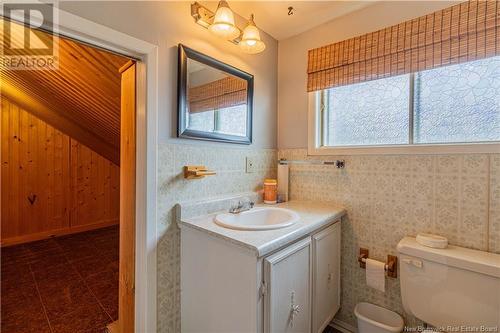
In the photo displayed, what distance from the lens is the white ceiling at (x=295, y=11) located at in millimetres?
1473

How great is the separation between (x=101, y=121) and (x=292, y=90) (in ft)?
6.12

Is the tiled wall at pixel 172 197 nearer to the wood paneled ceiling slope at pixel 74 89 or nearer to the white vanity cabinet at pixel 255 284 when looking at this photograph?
the white vanity cabinet at pixel 255 284

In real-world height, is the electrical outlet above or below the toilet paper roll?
above

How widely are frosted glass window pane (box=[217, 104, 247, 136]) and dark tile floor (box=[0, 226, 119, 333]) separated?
63.1 inches

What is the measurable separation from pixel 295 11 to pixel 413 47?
767 mm

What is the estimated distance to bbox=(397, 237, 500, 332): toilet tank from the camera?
1.01 meters

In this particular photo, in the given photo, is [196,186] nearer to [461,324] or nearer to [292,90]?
[292,90]

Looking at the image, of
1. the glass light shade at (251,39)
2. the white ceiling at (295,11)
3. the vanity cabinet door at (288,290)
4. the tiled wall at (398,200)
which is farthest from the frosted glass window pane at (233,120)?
the vanity cabinet door at (288,290)

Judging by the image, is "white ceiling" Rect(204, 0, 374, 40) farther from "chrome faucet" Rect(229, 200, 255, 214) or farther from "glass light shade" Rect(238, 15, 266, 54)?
"chrome faucet" Rect(229, 200, 255, 214)

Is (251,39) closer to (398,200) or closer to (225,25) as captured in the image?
(225,25)

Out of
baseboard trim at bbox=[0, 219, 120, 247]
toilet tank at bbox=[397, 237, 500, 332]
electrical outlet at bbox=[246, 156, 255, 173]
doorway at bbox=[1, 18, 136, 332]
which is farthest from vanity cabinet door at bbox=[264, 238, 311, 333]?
baseboard trim at bbox=[0, 219, 120, 247]

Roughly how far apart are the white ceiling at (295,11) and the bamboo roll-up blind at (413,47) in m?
0.20

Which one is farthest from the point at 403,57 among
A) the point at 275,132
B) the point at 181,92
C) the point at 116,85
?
the point at 116,85

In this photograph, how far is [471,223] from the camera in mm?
1192
